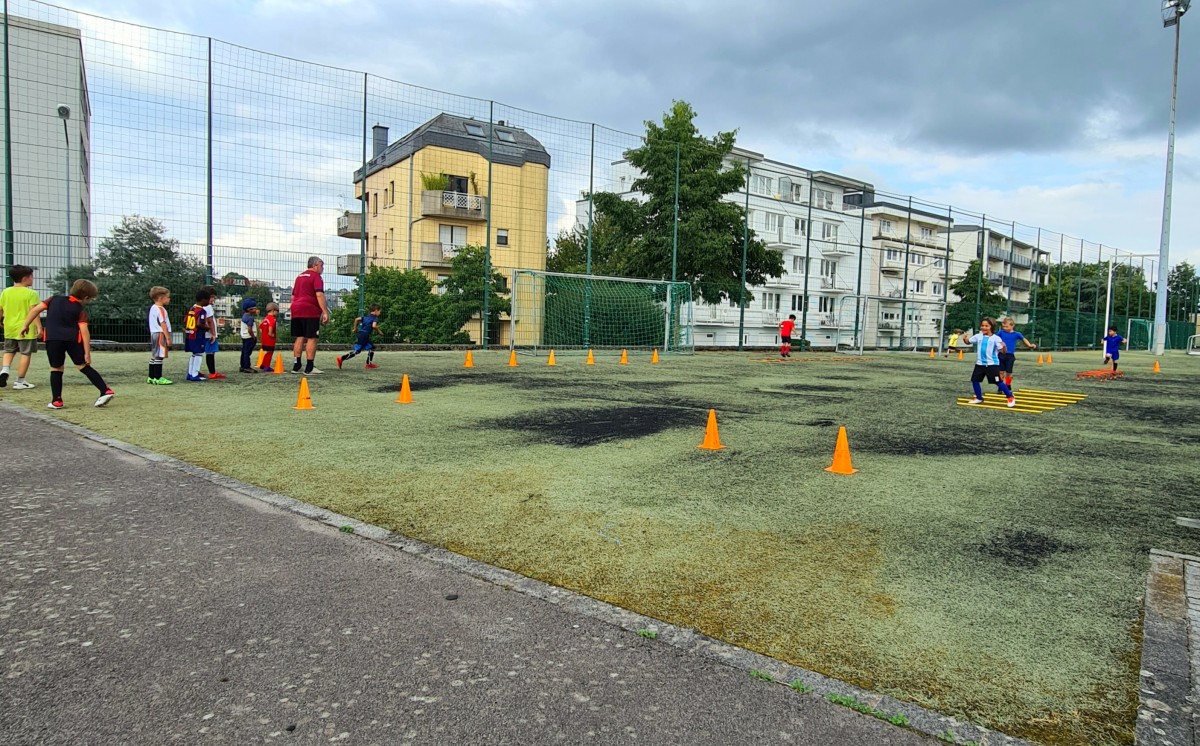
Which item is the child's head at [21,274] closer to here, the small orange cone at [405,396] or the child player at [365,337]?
the small orange cone at [405,396]

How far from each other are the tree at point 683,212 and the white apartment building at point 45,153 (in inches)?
614

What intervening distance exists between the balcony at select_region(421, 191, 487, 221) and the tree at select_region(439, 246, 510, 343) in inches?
563

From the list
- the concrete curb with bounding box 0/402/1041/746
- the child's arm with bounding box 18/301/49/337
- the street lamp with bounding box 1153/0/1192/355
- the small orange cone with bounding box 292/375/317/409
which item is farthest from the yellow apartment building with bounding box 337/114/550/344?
the street lamp with bounding box 1153/0/1192/355

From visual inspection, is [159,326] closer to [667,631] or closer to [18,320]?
[18,320]

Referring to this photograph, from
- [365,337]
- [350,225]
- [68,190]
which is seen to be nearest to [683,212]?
[350,225]

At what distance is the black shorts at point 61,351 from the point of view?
7.77m

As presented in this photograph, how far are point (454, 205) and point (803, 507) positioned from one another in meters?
33.8

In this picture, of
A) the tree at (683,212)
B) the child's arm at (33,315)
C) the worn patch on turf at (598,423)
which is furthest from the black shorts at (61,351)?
the tree at (683,212)

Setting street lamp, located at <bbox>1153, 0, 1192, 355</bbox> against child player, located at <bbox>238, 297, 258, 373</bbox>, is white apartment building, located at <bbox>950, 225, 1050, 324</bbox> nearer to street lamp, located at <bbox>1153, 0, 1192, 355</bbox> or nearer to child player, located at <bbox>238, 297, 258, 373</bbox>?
street lamp, located at <bbox>1153, 0, 1192, 355</bbox>

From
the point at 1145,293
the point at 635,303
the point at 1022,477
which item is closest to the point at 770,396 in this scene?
the point at 1022,477

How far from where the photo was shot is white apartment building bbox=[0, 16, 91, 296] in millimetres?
14047

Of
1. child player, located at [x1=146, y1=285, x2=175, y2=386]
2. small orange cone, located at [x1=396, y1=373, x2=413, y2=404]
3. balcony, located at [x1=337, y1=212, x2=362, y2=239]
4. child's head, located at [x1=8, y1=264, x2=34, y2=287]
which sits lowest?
small orange cone, located at [x1=396, y1=373, x2=413, y2=404]

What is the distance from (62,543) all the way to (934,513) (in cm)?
480

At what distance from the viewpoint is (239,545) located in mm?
3584
